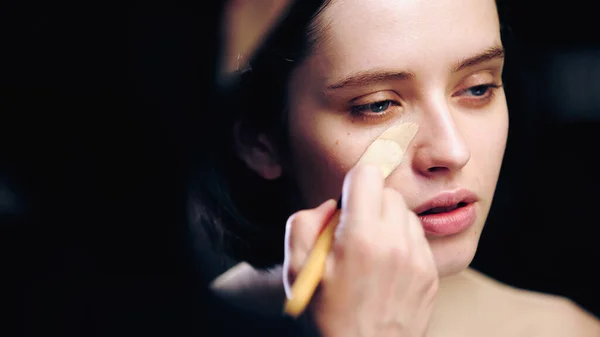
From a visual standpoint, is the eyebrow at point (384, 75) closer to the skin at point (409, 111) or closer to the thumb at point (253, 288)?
the skin at point (409, 111)

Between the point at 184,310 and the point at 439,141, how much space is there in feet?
0.93

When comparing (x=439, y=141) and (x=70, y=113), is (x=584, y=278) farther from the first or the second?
(x=70, y=113)

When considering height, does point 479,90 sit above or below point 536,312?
above

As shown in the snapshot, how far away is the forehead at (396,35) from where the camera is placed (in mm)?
574

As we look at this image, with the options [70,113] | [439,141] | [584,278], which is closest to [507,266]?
[584,278]

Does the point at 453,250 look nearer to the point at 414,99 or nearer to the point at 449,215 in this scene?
the point at 449,215

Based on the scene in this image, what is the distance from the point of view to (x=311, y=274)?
451mm

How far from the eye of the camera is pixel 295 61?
0.62 meters

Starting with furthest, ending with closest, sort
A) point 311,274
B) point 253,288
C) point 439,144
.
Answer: point 253,288 → point 439,144 → point 311,274

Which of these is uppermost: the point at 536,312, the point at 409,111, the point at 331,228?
the point at 409,111

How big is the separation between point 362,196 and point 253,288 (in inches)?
14.7

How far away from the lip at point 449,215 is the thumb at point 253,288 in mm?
239

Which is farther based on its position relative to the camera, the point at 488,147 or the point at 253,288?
the point at 253,288

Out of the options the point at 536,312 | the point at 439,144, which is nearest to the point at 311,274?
the point at 439,144
